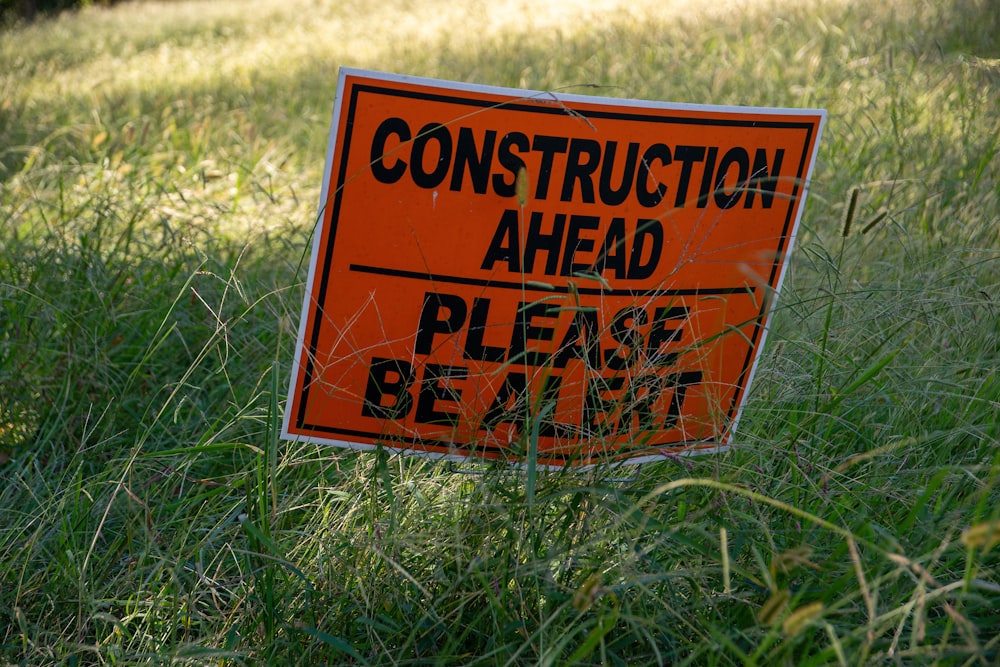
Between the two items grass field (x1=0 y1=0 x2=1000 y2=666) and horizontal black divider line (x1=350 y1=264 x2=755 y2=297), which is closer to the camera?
grass field (x1=0 y1=0 x2=1000 y2=666)

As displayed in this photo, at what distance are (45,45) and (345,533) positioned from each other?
43.0 ft

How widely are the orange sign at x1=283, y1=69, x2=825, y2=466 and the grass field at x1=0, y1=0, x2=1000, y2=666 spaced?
101 mm

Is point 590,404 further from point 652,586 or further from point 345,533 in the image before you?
point 345,533

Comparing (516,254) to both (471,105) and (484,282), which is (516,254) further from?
(471,105)

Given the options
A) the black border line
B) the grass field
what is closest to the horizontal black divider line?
the black border line

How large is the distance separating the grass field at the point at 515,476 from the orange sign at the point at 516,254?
0.10 metres

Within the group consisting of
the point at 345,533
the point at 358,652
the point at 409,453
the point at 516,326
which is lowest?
the point at 358,652

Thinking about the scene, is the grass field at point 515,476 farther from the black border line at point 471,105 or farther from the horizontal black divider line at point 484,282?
the horizontal black divider line at point 484,282

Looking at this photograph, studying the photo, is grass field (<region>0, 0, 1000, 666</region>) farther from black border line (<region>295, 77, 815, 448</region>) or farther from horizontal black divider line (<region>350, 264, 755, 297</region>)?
horizontal black divider line (<region>350, 264, 755, 297</region>)

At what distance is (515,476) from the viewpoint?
5.15 ft

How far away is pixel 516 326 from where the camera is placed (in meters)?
1.73

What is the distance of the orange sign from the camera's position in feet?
5.37

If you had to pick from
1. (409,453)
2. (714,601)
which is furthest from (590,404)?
(714,601)

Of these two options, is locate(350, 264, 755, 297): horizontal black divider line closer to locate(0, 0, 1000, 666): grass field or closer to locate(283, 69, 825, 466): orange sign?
locate(283, 69, 825, 466): orange sign
